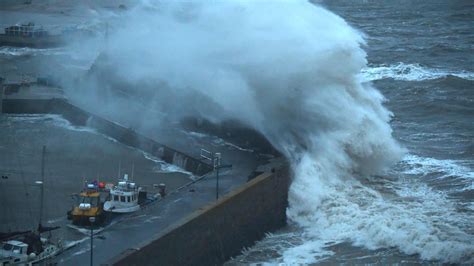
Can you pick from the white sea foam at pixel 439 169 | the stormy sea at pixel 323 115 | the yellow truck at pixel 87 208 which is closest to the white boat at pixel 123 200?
the yellow truck at pixel 87 208

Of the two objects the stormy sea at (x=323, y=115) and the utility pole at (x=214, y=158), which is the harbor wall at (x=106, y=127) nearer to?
the utility pole at (x=214, y=158)

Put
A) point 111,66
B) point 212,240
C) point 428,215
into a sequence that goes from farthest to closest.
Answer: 1. point 111,66
2. point 428,215
3. point 212,240

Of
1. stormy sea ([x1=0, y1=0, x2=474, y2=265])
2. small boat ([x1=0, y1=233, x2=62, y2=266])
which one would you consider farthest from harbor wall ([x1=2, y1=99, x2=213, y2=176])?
small boat ([x1=0, y1=233, x2=62, y2=266])

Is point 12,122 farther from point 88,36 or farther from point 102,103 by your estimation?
point 88,36

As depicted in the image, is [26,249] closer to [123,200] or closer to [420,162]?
[123,200]

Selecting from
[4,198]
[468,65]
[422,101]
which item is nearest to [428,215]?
[4,198]

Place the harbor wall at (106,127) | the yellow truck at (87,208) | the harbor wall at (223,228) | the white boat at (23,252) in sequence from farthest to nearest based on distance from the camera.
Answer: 1. the harbor wall at (106,127)
2. the yellow truck at (87,208)
3. the harbor wall at (223,228)
4. the white boat at (23,252)

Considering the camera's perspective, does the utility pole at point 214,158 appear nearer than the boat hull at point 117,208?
No
